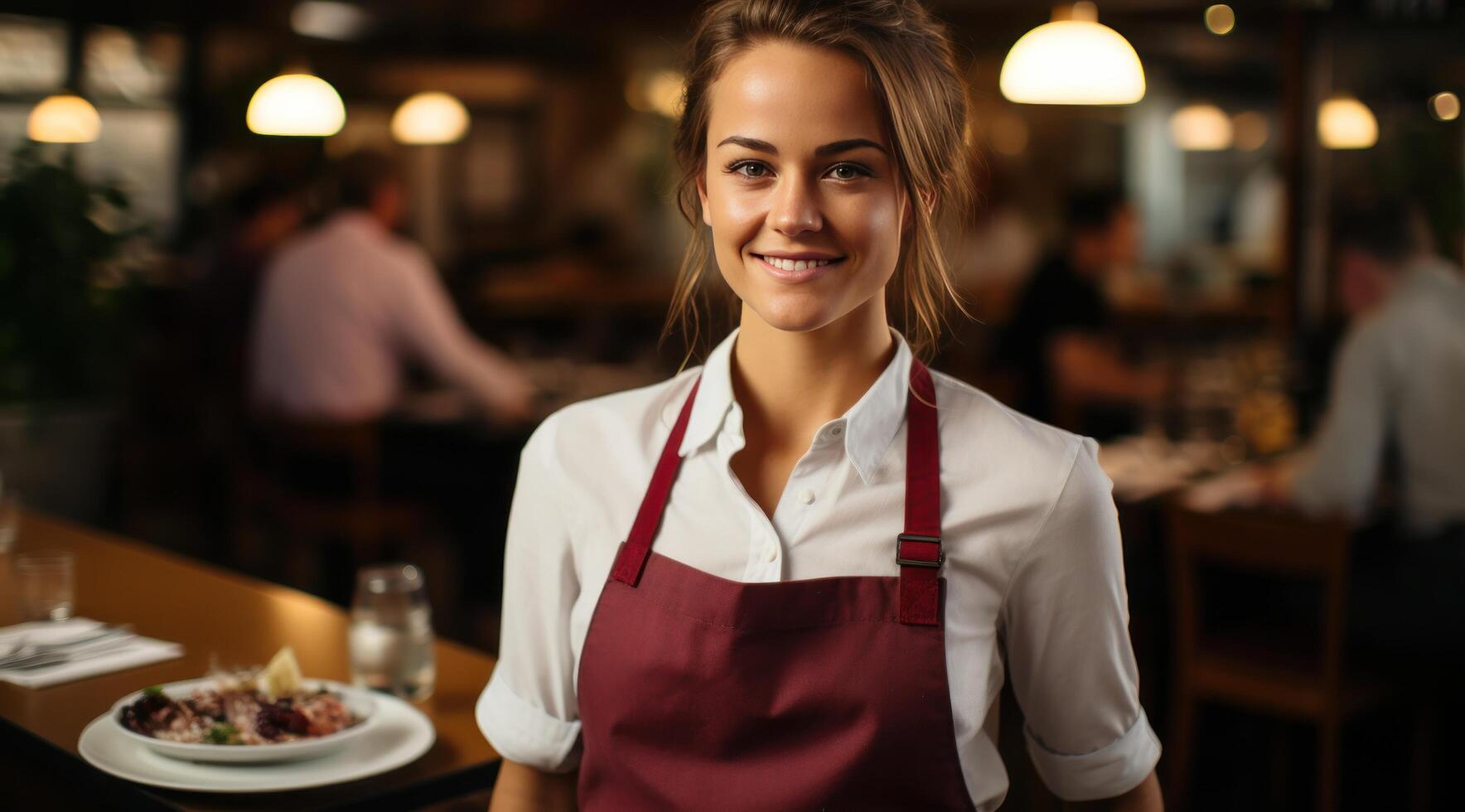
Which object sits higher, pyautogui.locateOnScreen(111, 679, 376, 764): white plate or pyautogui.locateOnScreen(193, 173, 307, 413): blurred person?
pyautogui.locateOnScreen(193, 173, 307, 413): blurred person

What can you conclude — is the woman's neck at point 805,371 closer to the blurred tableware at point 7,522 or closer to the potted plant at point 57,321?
the blurred tableware at point 7,522

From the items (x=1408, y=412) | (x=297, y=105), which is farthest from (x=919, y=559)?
(x=297, y=105)

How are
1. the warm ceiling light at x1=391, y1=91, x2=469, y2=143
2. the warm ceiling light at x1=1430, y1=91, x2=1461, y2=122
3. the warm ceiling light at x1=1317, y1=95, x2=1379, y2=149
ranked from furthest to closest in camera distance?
the warm ceiling light at x1=391, y1=91, x2=469, y2=143, the warm ceiling light at x1=1317, y1=95, x2=1379, y2=149, the warm ceiling light at x1=1430, y1=91, x2=1461, y2=122

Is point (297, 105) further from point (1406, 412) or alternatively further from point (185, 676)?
point (1406, 412)

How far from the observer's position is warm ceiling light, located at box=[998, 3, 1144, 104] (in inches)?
161

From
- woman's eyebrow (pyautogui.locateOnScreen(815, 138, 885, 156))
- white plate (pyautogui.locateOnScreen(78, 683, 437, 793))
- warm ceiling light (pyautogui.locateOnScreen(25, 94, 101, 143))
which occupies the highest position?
warm ceiling light (pyautogui.locateOnScreen(25, 94, 101, 143))

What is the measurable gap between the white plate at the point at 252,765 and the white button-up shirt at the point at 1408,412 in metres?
3.00

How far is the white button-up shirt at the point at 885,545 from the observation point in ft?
4.26

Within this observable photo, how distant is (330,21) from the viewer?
384 inches

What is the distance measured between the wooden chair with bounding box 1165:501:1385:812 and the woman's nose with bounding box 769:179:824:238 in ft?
7.92

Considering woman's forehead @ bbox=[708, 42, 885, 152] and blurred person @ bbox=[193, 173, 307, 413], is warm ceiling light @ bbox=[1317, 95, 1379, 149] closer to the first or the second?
blurred person @ bbox=[193, 173, 307, 413]

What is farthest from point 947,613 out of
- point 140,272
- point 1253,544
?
point 140,272

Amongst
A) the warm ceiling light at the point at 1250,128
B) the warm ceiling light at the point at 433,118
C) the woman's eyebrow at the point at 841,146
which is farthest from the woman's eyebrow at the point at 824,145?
the warm ceiling light at the point at 1250,128

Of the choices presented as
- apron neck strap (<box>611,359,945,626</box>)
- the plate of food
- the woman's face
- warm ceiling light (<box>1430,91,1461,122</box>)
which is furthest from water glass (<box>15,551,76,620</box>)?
warm ceiling light (<box>1430,91,1461,122</box>)
